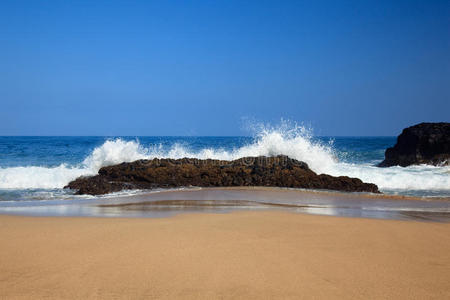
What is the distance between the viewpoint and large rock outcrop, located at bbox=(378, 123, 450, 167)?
20.1m

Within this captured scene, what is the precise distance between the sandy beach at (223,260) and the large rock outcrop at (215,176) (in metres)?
6.19

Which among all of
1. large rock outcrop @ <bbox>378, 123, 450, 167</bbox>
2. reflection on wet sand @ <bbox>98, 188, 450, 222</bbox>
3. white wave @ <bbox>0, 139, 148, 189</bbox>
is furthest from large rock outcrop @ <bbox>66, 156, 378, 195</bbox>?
large rock outcrop @ <bbox>378, 123, 450, 167</bbox>

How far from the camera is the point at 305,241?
449cm

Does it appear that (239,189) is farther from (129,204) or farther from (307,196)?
(129,204)

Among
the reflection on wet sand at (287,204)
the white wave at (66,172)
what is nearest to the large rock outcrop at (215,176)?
the reflection on wet sand at (287,204)

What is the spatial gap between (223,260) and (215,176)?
8724 mm

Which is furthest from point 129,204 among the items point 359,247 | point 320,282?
point 320,282

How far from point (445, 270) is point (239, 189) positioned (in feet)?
26.2

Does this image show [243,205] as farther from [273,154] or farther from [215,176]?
[273,154]

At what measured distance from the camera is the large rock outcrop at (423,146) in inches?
790

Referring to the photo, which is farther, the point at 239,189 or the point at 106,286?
the point at 239,189

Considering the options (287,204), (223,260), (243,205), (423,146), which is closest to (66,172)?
(243,205)

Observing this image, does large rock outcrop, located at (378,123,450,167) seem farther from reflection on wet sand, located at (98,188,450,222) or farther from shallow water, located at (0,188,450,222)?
reflection on wet sand, located at (98,188,450,222)

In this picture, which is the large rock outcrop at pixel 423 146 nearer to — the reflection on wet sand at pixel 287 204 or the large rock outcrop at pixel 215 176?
the large rock outcrop at pixel 215 176
